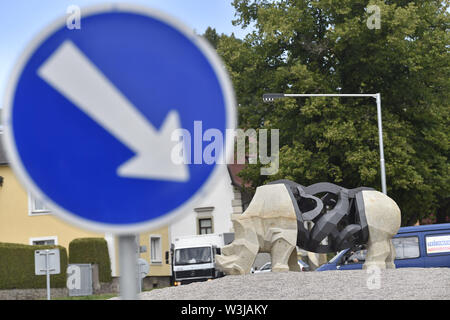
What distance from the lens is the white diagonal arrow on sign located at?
199 centimetres

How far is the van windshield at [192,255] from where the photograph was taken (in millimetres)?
37438

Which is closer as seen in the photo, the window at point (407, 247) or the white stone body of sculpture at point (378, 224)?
the white stone body of sculpture at point (378, 224)

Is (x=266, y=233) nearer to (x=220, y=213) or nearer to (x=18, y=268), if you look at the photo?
(x=18, y=268)

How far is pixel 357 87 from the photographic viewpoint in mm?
36594

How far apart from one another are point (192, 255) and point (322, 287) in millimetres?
21837

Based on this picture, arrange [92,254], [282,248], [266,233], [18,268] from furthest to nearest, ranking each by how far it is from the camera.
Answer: [92,254], [18,268], [266,233], [282,248]

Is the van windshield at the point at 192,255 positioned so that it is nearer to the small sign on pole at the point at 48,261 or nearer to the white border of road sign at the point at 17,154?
the small sign on pole at the point at 48,261

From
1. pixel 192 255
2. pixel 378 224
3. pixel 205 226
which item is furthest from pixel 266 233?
pixel 205 226

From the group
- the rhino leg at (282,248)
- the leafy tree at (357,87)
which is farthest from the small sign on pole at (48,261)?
the leafy tree at (357,87)

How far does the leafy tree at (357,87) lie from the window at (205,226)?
502 inches

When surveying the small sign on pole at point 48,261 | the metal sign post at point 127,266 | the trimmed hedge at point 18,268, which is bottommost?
the trimmed hedge at point 18,268
